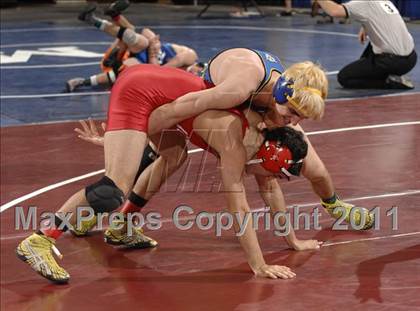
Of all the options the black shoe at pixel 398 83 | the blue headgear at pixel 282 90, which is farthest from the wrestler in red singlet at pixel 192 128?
the black shoe at pixel 398 83

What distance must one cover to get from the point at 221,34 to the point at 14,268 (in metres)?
9.56

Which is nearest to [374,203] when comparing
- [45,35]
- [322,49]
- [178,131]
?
[178,131]

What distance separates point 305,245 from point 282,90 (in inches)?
39.9

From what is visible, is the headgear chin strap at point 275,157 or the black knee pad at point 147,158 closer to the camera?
the headgear chin strap at point 275,157

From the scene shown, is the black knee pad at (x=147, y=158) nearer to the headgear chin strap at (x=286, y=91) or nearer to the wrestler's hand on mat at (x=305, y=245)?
the wrestler's hand on mat at (x=305, y=245)

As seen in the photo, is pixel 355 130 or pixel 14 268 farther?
pixel 355 130

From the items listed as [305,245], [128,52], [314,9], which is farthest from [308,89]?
[314,9]

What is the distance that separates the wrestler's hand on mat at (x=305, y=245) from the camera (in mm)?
4684

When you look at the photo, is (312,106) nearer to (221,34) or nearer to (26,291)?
(26,291)

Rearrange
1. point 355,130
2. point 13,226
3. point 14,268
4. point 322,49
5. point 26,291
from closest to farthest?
point 26,291 → point 14,268 → point 13,226 → point 355,130 → point 322,49

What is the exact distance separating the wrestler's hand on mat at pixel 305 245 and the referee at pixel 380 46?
470 centimetres

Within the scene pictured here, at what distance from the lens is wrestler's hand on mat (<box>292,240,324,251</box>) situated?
4.68 metres

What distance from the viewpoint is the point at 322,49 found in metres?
12.0

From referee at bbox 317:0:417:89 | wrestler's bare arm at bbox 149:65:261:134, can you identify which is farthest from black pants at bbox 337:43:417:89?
wrestler's bare arm at bbox 149:65:261:134
